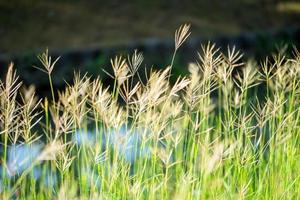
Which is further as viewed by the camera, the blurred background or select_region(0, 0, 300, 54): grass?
select_region(0, 0, 300, 54): grass

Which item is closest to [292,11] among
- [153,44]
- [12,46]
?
[153,44]

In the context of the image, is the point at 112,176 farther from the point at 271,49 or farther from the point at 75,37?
the point at 271,49

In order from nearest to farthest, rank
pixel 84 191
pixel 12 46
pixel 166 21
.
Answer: pixel 84 191 → pixel 12 46 → pixel 166 21

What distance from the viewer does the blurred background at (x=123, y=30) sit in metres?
6.63

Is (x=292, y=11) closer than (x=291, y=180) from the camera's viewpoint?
No

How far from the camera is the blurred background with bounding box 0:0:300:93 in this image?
6632mm

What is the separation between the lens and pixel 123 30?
7.51m

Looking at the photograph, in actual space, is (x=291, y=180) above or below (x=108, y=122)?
below

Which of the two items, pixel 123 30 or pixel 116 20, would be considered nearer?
pixel 123 30

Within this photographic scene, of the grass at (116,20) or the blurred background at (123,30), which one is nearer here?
the blurred background at (123,30)

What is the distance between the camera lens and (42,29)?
23.8 ft

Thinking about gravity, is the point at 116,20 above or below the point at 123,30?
above

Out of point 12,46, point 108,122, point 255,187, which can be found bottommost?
point 255,187

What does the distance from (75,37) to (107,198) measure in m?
5.18
